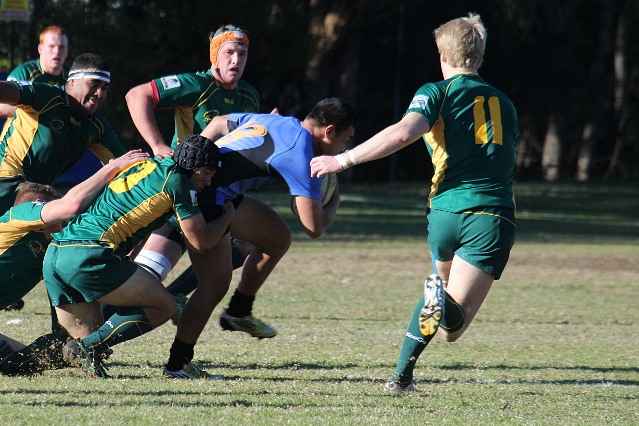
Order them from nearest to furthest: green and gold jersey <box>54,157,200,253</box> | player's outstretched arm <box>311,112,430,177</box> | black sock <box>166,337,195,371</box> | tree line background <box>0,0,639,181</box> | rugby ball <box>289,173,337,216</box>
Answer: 1. player's outstretched arm <box>311,112,430,177</box>
2. green and gold jersey <box>54,157,200,253</box>
3. black sock <box>166,337,195,371</box>
4. rugby ball <box>289,173,337,216</box>
5. tree line background <box>0,0,639,181</box>

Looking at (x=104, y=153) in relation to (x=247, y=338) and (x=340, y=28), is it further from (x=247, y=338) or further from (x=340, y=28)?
(x=340, y=28)

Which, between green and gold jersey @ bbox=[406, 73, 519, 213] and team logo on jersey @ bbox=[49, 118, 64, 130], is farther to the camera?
team logo on jersey @ bbox=[49, 118, 64, 130]

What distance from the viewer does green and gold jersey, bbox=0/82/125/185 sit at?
5.66m

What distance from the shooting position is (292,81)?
24.8m

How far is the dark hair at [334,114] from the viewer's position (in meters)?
4.57

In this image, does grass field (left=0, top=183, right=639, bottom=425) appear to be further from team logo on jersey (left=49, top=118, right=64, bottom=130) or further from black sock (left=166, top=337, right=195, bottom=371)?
team logo on jersey (left=49, top=118, right=64, bottom=130)

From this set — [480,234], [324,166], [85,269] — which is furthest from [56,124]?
[480,234]

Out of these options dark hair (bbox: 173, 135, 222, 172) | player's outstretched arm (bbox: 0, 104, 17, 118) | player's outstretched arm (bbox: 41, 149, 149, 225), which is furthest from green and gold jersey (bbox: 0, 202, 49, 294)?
player's outstretched arm (bbox: 0, 104, 17, 118)

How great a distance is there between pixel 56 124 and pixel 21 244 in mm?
1392

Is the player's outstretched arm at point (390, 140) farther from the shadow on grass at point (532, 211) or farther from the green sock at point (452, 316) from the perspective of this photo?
the shadow on grass at point (532, 211)

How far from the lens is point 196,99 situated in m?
5.62

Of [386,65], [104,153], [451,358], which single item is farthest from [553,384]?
[386,65]

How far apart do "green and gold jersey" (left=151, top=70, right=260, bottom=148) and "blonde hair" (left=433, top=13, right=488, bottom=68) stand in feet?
6.18

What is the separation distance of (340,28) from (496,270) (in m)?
20.9
